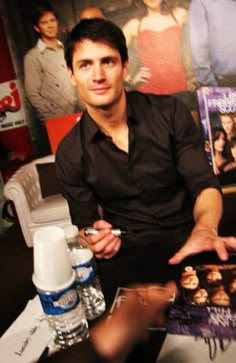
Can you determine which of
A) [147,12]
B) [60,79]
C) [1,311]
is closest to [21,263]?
[1,311]

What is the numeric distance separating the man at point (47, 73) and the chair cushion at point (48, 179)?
1.82 feet

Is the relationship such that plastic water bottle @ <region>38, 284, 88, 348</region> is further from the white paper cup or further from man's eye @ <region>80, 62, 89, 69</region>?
man's eye @ <region>80, 62, 89, 69</region>

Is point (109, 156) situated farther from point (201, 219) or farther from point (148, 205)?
point (201, 219)

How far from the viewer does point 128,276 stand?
0.88 m

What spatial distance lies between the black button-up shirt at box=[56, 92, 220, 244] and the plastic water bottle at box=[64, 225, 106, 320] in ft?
1.76

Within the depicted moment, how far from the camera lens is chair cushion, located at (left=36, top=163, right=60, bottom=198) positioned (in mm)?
2717

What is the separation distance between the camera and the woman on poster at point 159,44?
269 cm

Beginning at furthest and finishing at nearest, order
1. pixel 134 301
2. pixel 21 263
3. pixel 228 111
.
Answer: pixel 228 111, pixel 21 263, pixel 134 301

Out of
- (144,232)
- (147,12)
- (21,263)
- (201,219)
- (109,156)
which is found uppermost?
(147,12)

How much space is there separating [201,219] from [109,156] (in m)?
0.44

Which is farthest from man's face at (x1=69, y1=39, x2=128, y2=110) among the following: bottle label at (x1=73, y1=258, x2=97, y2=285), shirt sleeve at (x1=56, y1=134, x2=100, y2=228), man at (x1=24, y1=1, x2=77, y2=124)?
man at (x1=24, y1=1, x2=77, y2=124)

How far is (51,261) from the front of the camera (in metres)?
0.62

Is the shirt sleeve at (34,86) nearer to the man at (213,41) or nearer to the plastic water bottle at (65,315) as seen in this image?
the man at (213,41)

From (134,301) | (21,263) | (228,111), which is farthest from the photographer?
(228,111)
